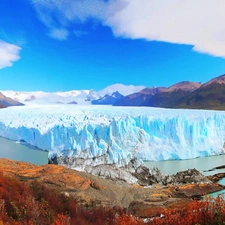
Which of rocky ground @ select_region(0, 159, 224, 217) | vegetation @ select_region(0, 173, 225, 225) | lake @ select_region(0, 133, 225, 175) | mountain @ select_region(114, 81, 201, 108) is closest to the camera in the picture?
vegetation @ select_region(0, 173, 225, 225)

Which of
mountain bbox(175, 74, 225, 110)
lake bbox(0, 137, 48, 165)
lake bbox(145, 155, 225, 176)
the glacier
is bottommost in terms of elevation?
lake bbox(145, 155, 225, 176)

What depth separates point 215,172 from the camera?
44.5ft

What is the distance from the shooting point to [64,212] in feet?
21.6

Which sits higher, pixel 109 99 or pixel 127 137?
pixel 109 99

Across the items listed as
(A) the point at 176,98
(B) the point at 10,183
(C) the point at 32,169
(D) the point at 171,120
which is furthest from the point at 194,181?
(A) the point at 176,98

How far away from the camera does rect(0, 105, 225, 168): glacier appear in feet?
45.7

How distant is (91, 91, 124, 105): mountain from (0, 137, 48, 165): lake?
45.3 m

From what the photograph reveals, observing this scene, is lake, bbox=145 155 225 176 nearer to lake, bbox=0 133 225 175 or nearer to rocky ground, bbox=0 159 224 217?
lake, bbox=0 133 225 175

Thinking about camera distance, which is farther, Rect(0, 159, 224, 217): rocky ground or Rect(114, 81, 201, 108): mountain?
Rect(114, 81, 201, 108): mountain

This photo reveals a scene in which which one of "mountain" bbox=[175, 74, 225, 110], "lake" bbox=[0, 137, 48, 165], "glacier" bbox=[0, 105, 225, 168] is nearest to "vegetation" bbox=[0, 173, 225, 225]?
"glacier" bbox=[0, 105, 225, 168]

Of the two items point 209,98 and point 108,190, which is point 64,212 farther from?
point 209,98

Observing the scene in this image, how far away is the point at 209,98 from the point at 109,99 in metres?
24.8

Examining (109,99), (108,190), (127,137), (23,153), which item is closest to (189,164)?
(127,137)

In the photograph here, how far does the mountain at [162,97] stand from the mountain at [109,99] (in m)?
2.38
